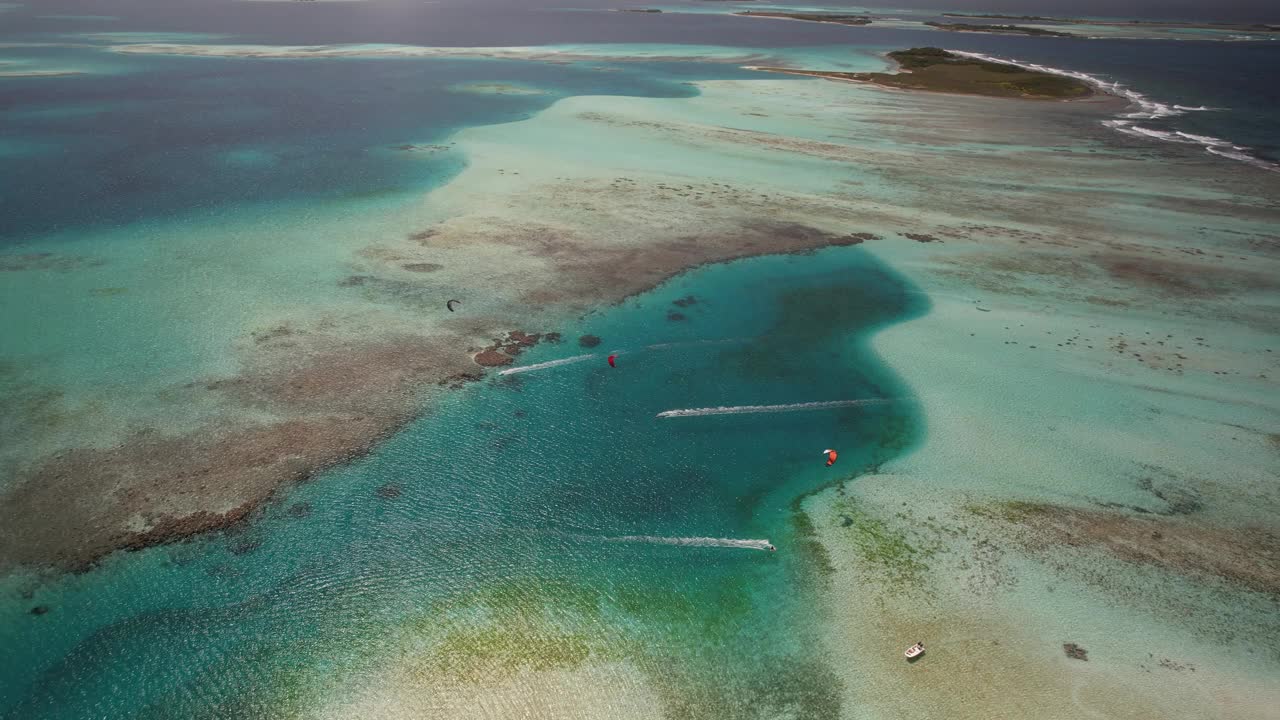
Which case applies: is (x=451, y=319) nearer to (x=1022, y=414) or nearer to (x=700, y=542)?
(x=700, y=542)

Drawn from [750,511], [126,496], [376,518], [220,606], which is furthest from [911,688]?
[126,496]

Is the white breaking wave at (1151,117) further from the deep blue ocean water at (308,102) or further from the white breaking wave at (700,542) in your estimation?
the white breaking wave at (700,542)

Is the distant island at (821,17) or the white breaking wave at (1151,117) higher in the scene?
the distant island at (821,17)

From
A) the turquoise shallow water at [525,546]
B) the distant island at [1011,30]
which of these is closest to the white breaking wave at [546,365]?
the turquoise shallow water at [525,546]

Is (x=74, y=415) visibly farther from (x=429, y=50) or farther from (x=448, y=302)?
(x=429, y=50)

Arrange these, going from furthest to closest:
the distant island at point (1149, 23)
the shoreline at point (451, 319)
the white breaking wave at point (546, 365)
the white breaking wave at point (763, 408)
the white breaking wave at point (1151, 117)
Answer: the distant island at point (1149, 23) → the white breaking wave at point (1151, 117) → the white breaking wave at point (546, 365) → the white breaking wave at point (763, 408) → the shoreline at point (451, 319)

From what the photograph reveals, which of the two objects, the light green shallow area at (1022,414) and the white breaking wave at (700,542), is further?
the white breaking wave at (700,542)
